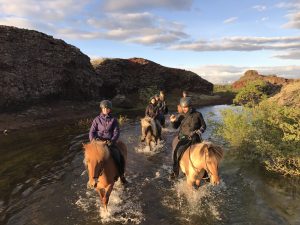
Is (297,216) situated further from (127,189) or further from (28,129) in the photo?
(28,129)

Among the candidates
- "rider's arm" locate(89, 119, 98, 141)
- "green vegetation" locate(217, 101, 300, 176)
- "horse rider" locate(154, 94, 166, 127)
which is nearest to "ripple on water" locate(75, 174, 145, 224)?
"rider's arm" locate(89, 119, 98, 141)

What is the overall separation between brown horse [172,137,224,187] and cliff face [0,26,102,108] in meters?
A: 26.2

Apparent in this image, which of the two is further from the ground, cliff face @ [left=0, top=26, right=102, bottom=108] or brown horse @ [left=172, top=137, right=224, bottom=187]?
cliff face @ [left=0, top=26, right=102, bottom=108]

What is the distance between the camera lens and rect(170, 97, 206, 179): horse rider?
38.4ft

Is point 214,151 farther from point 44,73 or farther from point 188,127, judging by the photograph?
point 44,73

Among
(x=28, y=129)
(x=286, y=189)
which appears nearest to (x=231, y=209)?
(x=286, y=189)

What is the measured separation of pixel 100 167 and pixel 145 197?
3191 mm

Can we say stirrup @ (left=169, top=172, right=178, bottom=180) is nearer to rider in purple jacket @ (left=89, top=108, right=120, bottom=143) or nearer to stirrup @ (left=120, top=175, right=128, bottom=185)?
stirrup @ (left=120, top=175, right=128, bottom=185)

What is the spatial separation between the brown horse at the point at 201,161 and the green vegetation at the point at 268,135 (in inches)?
150

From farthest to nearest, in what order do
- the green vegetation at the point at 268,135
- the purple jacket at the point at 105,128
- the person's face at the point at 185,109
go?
the green vegetation at the point at 268,135 → the person's face at the point at 185,109 → the purple jacket at the point at 105,128

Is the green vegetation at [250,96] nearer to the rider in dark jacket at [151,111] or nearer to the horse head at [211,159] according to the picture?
the rider in dark jacket at [151,111]

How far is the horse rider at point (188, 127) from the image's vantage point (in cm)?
1170

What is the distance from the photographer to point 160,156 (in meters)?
17.6

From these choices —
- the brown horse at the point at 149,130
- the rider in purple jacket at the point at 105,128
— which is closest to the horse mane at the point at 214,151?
the rider in purple jacket at the point at 105,128
